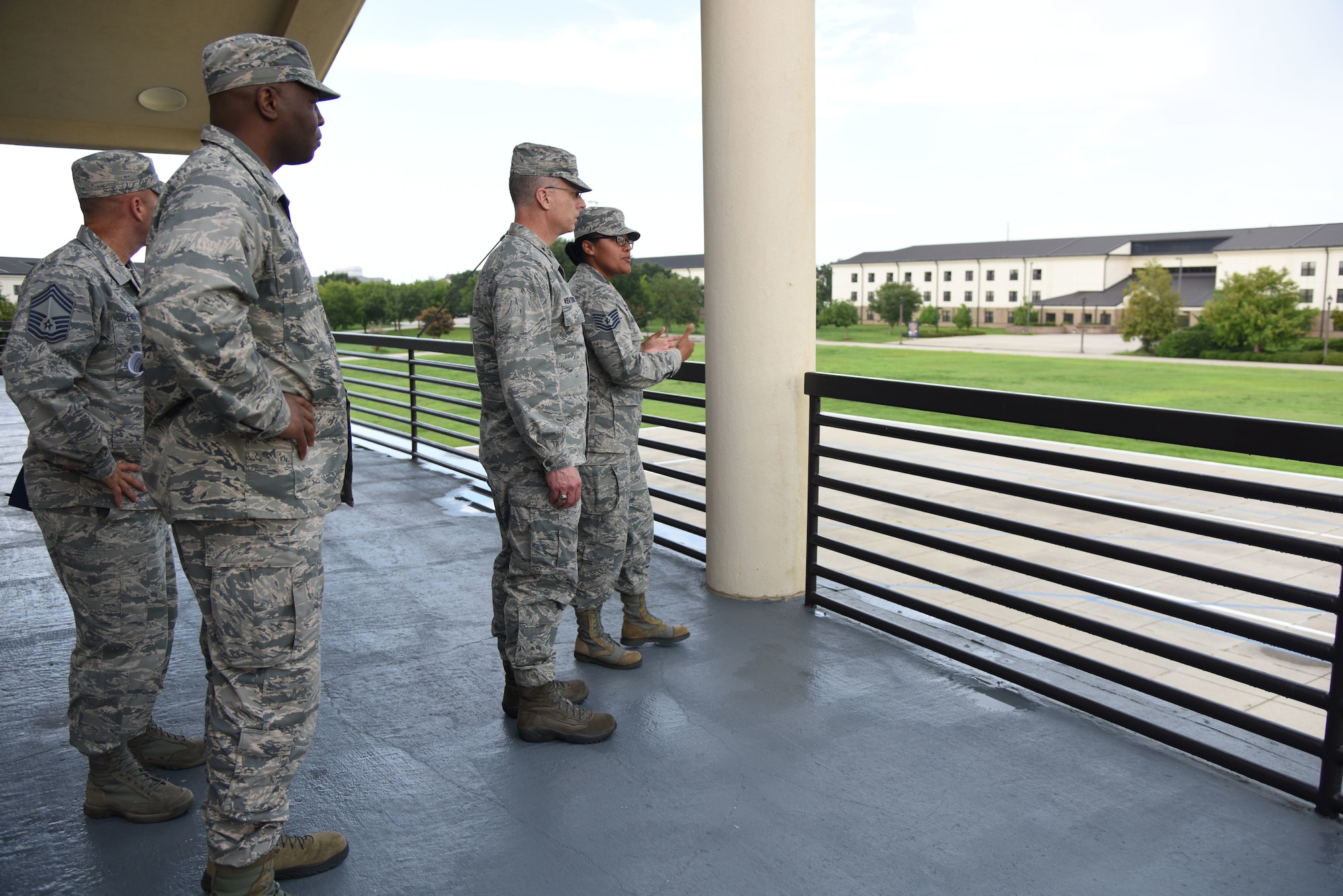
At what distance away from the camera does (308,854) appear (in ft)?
6.49

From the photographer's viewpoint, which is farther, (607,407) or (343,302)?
(343,302)

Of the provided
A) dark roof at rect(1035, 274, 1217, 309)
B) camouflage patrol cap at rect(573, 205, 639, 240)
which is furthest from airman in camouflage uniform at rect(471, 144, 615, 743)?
dark roof at rect(1035, 274, 1217, 309)

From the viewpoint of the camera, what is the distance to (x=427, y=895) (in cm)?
191

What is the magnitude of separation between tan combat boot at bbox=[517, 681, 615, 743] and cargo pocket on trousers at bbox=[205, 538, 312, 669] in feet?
3.40

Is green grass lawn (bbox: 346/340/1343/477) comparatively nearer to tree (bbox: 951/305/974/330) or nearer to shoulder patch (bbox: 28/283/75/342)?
tree (bbox: 951/305/974/330)

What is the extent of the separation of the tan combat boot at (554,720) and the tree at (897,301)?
111 m

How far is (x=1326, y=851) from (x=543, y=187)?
2.56 meters

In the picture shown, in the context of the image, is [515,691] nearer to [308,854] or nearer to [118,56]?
[308,854]

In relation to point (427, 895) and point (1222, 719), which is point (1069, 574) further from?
point (427, 895)

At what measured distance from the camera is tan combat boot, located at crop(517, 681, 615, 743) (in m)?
2.60

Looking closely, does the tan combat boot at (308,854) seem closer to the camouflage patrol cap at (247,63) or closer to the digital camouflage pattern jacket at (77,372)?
the digital camouflage pattern jacket at (77,372)

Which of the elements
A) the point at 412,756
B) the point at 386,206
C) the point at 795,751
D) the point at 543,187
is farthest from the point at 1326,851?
the point at 386,206

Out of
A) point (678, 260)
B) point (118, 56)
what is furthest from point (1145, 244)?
point (118, 56)

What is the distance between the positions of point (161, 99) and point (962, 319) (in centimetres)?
11076
